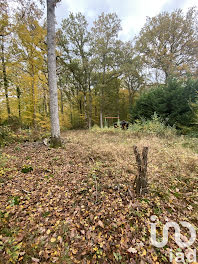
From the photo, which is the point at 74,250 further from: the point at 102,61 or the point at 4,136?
the point at 102,61

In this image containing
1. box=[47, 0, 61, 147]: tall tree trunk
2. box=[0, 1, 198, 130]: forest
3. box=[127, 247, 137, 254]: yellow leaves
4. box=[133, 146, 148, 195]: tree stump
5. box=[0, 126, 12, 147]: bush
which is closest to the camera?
box=[127, 247, 137, 254]: yellow leaves

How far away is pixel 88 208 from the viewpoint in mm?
1795

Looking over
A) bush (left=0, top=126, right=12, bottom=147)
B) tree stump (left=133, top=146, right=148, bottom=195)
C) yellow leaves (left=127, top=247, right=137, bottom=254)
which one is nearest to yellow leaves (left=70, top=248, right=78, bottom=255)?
yellow leaves (left=127, top=247, right=137, bottom=254)

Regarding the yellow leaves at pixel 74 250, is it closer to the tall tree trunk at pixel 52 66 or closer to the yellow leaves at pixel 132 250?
the yellow leaves at pixel 132 250

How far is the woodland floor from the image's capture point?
4.21 feet

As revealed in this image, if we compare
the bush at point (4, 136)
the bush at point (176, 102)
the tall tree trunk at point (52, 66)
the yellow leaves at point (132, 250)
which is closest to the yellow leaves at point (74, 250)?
the yellow leaves at point (132, 250)

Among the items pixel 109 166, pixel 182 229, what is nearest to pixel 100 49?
pixel 109 166

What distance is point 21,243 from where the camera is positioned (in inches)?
52.6

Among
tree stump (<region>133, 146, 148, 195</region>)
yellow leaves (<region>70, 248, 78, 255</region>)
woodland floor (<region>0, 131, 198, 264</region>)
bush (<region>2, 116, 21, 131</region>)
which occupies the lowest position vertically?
yellow leaves (<region>70, 248, 78, 255</region>)

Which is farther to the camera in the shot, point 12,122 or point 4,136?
point 12,122

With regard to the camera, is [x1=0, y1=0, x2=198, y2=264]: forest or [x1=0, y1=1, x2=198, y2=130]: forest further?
[x1=0, y1=1, x2=198, y2=130]: forest

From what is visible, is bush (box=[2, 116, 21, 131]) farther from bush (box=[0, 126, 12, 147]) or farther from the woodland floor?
the woodland floor

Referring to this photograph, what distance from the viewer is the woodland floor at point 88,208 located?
4.21 feet

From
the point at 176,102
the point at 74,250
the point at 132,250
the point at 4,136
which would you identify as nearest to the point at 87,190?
the point at 74,250
